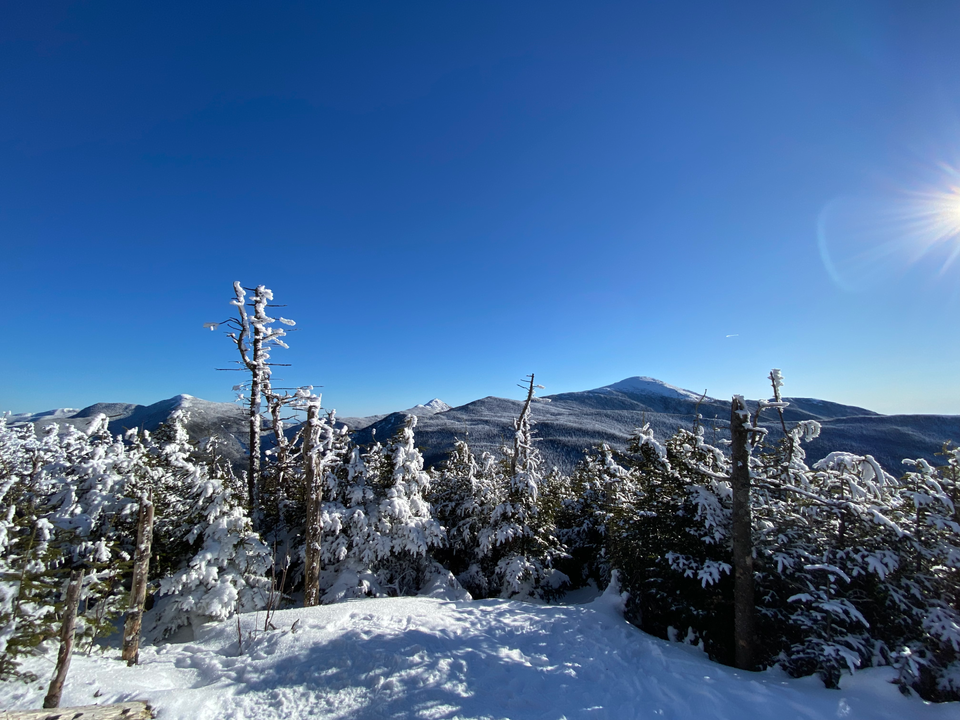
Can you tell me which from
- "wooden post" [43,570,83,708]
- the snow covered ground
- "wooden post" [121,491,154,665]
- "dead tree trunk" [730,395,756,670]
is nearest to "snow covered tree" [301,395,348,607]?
the snow covered ground

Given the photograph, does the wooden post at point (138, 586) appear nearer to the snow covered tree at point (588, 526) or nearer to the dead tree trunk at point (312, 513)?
the dead tree trunk at point (312, 513)

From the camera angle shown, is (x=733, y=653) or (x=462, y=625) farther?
(x=462, y=625)

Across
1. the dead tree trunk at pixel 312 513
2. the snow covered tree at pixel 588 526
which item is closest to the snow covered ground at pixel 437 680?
the dead tree trunk at pixel 312 513

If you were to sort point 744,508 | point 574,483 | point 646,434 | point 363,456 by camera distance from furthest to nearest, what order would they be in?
point 574,483, point 363,456, point 646,434, point 744,508

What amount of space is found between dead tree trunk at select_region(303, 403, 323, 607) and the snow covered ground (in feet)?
6.85

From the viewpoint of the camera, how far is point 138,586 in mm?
6754

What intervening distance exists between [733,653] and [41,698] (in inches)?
445

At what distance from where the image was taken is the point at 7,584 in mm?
5637

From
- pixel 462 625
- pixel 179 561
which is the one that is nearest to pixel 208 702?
pixel 462 625

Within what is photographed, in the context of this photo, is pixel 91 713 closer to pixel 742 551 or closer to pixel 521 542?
pixel 742 551

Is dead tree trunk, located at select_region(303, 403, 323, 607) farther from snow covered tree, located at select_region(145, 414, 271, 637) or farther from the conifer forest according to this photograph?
snow covered tree, located at select_region(145, 414, 271, 637)

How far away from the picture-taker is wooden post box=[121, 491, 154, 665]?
619 centimetres

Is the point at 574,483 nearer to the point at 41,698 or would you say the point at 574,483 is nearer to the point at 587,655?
the point at 587,655

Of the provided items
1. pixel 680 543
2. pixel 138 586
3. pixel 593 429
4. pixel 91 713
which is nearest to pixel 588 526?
pixel 680 543
